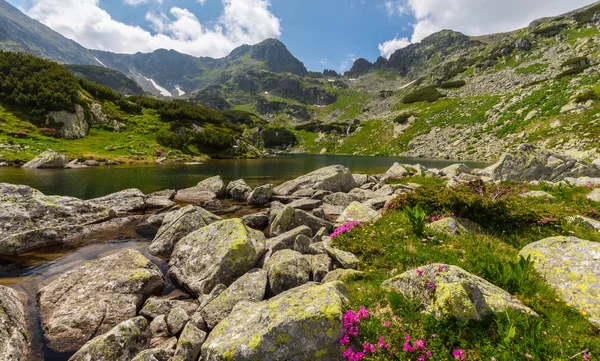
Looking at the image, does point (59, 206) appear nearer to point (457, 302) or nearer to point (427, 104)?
point (457, 302)

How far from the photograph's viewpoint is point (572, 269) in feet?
20.7

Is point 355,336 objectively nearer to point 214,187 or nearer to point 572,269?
point 572,269

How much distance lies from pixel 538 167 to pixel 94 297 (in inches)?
1370

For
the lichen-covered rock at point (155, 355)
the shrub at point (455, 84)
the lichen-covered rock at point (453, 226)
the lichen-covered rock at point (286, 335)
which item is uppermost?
the shrub at point (455, 84)

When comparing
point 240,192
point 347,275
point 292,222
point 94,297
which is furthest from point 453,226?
point 240,192

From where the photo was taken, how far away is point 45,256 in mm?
12336

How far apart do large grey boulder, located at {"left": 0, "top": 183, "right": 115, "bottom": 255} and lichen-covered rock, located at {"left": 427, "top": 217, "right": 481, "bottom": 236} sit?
732 inches

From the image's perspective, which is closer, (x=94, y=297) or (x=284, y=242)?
(x=94, y=297)

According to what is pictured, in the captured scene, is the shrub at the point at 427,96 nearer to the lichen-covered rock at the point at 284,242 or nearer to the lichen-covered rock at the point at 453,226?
the lichen-covered rock at the point at 453,226

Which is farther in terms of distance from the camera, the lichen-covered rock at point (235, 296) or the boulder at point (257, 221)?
the boulder at point (257, 221)

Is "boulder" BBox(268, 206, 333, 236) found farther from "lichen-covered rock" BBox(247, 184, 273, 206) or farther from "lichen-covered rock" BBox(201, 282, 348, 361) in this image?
"lichen-covered rock" BBox(201, 282, 348, 361)

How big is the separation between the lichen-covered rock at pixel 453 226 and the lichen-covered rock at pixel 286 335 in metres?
5.93

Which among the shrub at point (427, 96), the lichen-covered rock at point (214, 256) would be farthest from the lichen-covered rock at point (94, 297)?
the shrub at point (427, 96)

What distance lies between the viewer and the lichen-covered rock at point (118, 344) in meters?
5.86
